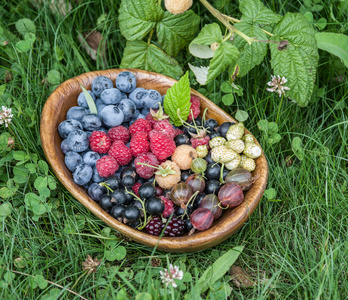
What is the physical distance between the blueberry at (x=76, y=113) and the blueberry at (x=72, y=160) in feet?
0.82

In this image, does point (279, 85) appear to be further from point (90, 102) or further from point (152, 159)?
point (90, 102)

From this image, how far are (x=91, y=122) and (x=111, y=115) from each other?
121 millimetres

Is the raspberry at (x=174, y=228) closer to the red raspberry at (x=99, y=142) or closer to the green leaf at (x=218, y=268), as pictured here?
the green leaf at (x=218, y=268)

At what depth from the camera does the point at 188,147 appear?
2.05 meters

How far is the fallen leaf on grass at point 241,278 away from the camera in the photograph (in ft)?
6.23

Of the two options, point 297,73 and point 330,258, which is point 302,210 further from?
point 297,73

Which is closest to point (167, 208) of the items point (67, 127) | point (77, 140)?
point (77, 140)

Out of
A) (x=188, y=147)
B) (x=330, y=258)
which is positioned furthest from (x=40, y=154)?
(x=330, y=258)

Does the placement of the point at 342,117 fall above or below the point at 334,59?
below

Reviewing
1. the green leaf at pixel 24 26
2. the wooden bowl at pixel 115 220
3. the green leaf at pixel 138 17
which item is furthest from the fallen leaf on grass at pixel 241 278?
the green leaf at pixel 24 26

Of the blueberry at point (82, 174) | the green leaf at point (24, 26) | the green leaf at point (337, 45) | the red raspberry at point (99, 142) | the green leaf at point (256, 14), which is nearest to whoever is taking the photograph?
the blueberry at point (82, 174)

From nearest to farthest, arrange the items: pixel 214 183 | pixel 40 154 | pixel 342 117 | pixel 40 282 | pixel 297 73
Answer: pixel 40 282
pixel 214 183
pixel 297 73
pixel 40 154
pixel 342 117

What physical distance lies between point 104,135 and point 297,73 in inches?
46.7

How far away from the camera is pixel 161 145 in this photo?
77.8 inches
